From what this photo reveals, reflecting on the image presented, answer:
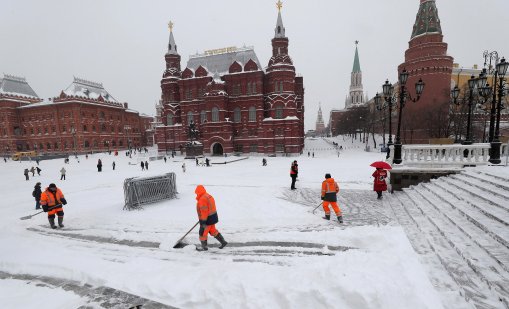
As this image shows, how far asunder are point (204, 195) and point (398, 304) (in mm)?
4165

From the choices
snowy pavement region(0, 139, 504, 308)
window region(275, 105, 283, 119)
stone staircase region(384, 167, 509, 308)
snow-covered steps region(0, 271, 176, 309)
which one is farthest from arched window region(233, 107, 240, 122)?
snow-covered steps region(0, 271, 176, 309)

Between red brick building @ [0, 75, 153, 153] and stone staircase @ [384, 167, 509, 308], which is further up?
red brick building @ [0, 75, 153, 153]

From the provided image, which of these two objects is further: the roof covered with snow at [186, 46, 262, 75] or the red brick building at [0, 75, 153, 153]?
the red brick building at [0, 75, 153, 153]

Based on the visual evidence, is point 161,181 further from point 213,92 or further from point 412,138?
point 412,138

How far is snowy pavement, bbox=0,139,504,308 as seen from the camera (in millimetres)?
3852

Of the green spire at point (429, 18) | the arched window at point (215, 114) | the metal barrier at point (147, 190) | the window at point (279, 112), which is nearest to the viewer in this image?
the metal barrier at point (147, 190)

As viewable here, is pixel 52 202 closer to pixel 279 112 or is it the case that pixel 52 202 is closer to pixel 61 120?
pixel 279 112

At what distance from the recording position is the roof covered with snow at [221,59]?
45.2 metres

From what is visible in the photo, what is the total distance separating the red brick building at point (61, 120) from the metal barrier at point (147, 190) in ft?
176

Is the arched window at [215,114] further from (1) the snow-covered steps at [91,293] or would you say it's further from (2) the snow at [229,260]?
(1) the snow-covered steps at [91,293]

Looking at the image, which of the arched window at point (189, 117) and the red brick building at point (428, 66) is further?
the arched window at point (189, 117)

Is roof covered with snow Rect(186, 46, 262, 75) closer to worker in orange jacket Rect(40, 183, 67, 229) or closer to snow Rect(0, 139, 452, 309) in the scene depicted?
worker in orange jacket Rect(40, 183, 67, 229)

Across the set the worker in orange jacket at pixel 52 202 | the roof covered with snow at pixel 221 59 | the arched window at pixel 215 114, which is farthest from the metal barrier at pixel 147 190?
the roof covered with snow at pixel 221 59

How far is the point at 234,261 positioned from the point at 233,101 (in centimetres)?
4028
